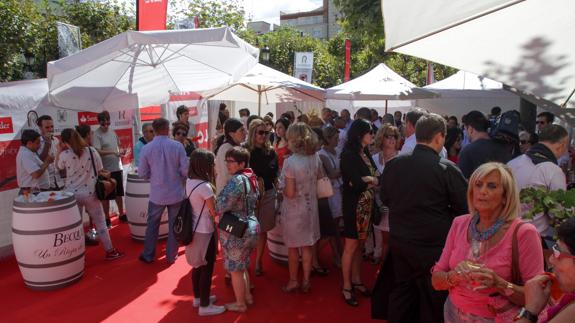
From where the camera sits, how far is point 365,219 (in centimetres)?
411

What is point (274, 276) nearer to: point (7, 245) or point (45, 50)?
point (7, 245)

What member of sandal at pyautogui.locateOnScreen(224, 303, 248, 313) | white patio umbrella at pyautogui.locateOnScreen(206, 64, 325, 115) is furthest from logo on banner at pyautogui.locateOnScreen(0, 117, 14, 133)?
sandal at pyautogui.locateOnScreen(224, 303, 248, 313)

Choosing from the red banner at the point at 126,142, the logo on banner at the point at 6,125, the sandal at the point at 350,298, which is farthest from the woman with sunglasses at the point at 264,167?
the red banner at the point at 126,142

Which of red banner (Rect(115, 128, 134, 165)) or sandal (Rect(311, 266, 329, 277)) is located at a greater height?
red banner (Rect(115, 128, 134, 165))

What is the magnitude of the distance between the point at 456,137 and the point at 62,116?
6.48 m

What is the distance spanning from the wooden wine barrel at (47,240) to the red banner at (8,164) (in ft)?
5.24

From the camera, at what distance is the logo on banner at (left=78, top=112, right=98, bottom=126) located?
282 inches

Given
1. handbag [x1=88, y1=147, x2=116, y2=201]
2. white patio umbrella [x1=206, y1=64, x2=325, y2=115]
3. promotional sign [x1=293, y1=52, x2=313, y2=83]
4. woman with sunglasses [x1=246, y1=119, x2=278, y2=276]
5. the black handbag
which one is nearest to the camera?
the black handbag

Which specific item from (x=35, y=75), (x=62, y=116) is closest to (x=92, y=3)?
(x=35, y=75)

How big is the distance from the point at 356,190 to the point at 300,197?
0.66 metres

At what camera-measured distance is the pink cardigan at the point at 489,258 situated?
6.54 ft

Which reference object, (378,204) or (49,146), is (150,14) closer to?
(49,146)

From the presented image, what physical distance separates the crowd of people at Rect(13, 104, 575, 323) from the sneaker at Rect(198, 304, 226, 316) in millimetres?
22

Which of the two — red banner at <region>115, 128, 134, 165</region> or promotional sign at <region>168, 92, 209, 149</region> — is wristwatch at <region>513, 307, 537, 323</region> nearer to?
red banner at <region>115, 128, 134, 165</region>
